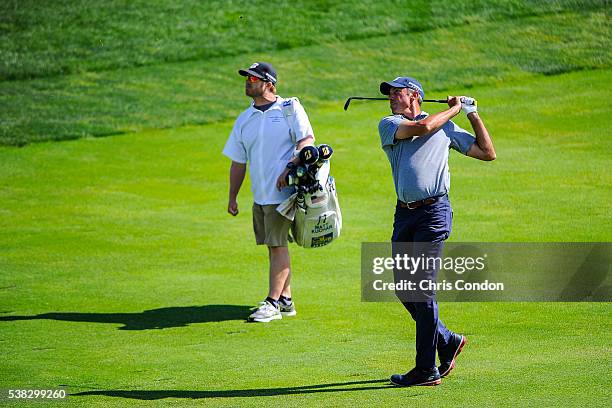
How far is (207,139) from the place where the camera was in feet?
60.0

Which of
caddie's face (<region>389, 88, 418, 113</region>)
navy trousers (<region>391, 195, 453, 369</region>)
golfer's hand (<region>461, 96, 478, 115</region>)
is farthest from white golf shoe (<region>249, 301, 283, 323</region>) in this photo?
golfer's hand (<region>461, 96, 478, 115</region>)

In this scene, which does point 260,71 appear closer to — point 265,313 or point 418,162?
point 265,313

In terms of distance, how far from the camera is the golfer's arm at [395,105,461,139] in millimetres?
7520

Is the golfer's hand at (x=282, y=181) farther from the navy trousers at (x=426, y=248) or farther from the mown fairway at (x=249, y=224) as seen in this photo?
the navy trousers at (x=426, y=248)

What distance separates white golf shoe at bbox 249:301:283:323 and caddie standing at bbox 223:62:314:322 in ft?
0.06

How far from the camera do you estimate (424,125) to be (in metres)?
7.51

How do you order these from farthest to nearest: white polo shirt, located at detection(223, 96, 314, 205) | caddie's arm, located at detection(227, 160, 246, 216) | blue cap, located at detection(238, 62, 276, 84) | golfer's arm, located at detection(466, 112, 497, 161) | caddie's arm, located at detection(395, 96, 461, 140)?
caddie's arm, located at detection(227, 160, 246, 216) < white polo shirt, located at detection(223, 96, 314, 205) < blue cap, located at detection(238, 62, 276, 84) < golfer's arm, located at detection(466, 112, 497, 161) < caddie's arm, located at detection(395, 96, 461, 140)

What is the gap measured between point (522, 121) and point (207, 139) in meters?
4.84

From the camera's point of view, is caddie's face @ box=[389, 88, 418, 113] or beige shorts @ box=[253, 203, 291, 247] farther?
beige shorts @ box=[253, 203, 291, 247]

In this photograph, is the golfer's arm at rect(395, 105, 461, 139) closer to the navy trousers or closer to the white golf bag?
the navy trousers

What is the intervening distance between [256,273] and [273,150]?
76.2 inches

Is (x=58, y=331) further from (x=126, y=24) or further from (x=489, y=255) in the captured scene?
(x=126, y=24)

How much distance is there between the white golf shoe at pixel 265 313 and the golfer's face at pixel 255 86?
1.79 metres

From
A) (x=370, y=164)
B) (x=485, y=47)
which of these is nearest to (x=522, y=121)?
(x=370, y=164)
